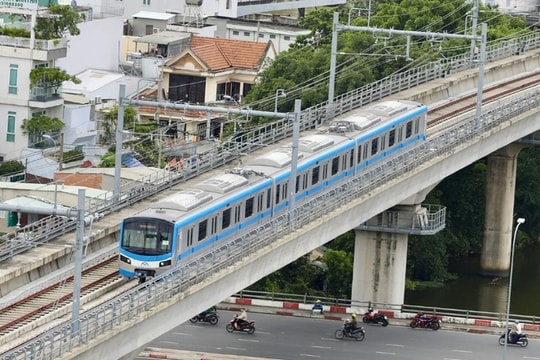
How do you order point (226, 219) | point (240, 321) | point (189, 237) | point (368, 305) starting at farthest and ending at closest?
point (368, 305) < point (240, 321) < point (226, 219) < point (189, 237)

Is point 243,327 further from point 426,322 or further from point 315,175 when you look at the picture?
point 426,322

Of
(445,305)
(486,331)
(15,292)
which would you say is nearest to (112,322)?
(15,292)

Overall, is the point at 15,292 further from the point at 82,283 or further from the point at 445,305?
the point at 445,305

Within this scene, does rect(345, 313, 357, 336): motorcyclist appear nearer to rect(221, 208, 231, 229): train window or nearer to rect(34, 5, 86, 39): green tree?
rect(221, 208, 231, 229): train window

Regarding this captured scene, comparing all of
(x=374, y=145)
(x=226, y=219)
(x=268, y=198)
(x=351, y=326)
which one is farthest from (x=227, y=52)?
(x=226, y=219)

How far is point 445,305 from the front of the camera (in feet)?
322

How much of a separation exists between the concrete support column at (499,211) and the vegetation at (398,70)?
6.37ft

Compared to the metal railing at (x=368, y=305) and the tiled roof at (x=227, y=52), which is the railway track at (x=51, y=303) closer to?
the metal railing at (x=368, y=305)

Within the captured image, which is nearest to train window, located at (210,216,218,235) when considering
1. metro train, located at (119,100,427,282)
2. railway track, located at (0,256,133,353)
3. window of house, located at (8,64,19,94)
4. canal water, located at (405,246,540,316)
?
metro train, located at (119,100,427,282)

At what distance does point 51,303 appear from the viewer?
63.8 metres

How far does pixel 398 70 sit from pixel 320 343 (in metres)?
34.6

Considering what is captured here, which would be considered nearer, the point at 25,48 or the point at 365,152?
the point at 365,152

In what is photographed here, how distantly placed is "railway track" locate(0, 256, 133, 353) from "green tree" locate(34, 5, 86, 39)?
3662 centimetres

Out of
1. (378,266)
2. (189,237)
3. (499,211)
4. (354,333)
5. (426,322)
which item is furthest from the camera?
(499,211)
